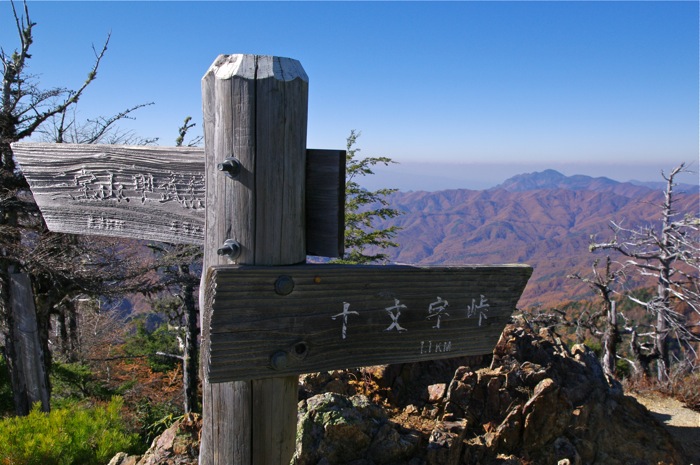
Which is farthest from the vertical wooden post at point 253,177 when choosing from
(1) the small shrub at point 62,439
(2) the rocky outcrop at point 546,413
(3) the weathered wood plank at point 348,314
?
(2) the rocky outcrop at point 546,413

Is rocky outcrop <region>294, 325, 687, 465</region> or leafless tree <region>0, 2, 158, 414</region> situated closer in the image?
rocky outcrop <region>294, 325, 687, 465</region>

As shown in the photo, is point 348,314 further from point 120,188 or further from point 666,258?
point 666,258

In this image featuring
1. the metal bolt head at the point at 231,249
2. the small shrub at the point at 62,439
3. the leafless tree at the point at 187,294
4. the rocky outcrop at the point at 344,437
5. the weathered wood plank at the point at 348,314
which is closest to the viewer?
the weathered wood plank at the point at 348,314

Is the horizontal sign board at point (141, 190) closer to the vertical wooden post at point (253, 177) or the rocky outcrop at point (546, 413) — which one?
the vertical wooden post at point (253, 177)

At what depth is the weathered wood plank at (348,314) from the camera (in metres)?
1.57

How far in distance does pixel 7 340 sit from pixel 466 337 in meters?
8.69

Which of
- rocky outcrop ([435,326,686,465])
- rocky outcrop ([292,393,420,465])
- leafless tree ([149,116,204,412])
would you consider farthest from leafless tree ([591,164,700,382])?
rocky outcrop ([292,393,420,465])

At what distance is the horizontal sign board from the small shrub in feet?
6.32

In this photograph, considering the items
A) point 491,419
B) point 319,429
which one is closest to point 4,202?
point 319,429

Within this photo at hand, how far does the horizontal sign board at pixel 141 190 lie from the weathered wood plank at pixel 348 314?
0.63ft

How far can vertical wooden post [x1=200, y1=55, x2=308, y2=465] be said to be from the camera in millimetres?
1643

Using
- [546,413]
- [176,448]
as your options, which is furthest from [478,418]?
[176,448]

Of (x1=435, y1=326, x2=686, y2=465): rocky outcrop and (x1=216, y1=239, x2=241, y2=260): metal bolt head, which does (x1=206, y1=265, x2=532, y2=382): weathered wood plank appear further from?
(x1=435, y1=326, x2=686, y2=465): rocky outcrop

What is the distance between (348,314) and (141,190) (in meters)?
1.01
